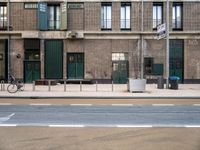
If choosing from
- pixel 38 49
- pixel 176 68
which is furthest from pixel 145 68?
pixel 38 49

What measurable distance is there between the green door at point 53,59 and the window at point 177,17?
11647 mm

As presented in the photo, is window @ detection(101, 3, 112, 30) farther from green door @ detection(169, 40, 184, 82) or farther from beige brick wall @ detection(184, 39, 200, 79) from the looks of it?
beige brick wall @ detection(184, 39, 200, 79)

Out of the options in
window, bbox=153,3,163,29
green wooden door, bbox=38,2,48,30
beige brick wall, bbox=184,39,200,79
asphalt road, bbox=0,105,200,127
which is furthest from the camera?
window, bbox=153,3,163,29

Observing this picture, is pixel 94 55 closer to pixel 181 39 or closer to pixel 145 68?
pixel 145 68

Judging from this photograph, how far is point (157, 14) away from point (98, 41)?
6.55 metres

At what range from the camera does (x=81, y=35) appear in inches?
1495

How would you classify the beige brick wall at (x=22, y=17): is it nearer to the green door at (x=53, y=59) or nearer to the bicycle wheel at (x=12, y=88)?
the green door at (x=53, y=59)

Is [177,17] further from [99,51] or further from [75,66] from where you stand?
[75,66]

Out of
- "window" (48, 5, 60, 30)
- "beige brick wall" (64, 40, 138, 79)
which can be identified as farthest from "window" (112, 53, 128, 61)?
"window" (48, 5, 60, 30)

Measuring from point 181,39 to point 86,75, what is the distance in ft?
33.4

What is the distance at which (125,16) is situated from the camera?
38.5 meters

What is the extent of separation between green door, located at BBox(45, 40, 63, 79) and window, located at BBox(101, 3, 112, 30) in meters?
4.75

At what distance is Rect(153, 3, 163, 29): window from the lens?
38.4 m

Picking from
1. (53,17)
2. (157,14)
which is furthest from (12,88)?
(157,14)
